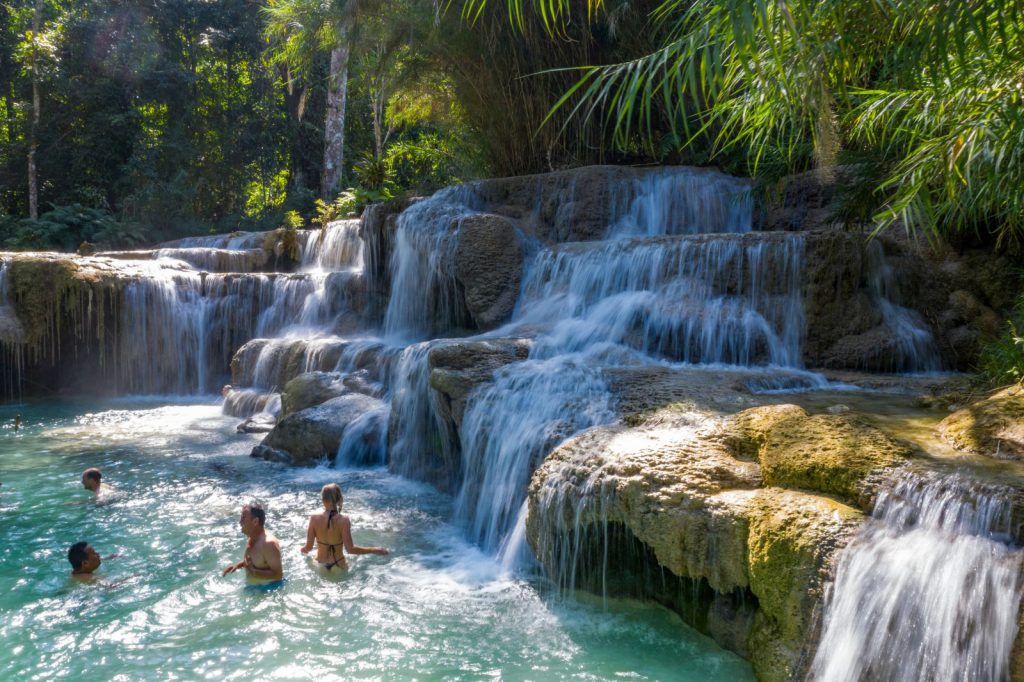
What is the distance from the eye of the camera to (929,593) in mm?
3121

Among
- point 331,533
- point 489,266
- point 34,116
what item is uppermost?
point 34,116

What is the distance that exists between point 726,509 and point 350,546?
2.80 m

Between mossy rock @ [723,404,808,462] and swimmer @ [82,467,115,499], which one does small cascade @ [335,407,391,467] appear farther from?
mossy rock @ [723,404,808,462]

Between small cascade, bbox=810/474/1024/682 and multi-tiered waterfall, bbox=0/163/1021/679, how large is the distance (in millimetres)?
11

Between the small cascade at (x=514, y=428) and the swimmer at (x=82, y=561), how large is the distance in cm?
273

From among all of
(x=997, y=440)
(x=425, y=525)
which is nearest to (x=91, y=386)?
(x=425, y=525)

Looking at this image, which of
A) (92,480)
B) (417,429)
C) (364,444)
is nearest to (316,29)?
(364,444)

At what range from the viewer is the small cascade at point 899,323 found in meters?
7.75

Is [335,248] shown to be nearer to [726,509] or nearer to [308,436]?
[308,436]

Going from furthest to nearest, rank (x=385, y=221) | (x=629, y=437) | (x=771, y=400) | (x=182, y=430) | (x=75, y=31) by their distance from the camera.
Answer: (x=75, y=31) → (x=385, y=221) → (x=182, y=430) → (x=771, y=400) → (x=629, y=437)

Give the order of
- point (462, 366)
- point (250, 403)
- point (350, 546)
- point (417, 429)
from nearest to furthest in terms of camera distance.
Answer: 1. point (350, 546)
2. point (462, 366)
3. point (417, 429)
4. point (250, 403)

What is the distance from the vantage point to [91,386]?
561 inches

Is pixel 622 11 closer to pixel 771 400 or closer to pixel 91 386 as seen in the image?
pixel 771 400

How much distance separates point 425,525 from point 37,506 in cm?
364
